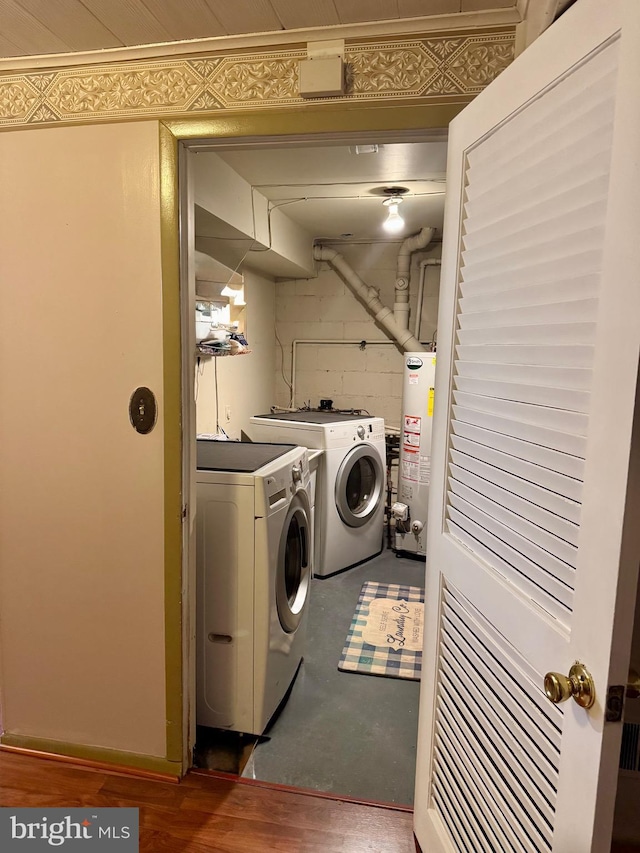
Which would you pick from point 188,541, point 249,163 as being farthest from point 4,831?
point 249,163

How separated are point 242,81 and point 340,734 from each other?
2.18 metres

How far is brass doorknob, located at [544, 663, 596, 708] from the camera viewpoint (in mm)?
753

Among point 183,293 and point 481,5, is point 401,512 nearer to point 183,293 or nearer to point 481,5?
point 183,293

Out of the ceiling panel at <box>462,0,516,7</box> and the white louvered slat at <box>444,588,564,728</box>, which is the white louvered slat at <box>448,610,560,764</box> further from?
the ceiling panel at <box>462,0,516,7</box>

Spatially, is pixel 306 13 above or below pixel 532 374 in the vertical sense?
above

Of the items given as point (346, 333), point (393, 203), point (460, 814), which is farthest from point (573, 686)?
point (346, 333)

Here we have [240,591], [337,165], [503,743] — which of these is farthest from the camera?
[337,165]

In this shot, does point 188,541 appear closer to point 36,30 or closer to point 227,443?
point 227,443

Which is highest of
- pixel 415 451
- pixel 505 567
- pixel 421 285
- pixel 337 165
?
pixel 337 165

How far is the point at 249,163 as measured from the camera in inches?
96.8

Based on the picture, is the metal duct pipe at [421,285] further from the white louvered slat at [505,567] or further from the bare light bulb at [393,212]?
the white louvered slat at [505,567]

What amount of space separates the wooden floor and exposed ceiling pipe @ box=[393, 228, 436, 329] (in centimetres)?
326

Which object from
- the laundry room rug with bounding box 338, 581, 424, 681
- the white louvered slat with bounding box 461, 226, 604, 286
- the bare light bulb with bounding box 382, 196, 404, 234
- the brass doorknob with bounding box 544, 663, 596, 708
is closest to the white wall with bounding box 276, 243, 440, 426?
the bare light bulb with bounding box 382, 196, 404, 234

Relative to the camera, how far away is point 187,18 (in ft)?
4.19
